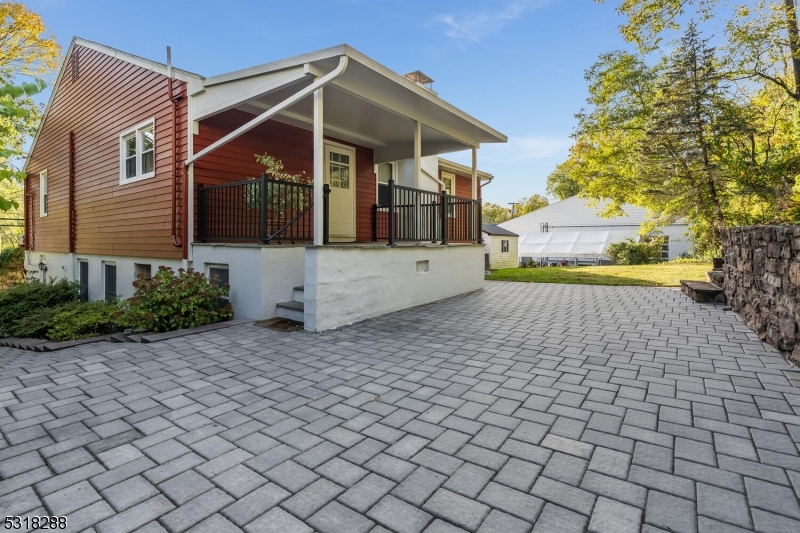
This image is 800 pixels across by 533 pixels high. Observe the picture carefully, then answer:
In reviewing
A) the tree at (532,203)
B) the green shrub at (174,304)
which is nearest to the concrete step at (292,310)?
the green shrub at (174,304)

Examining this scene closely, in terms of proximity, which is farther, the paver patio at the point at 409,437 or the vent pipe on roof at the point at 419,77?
the vent pipe on roof at the point at 419,77

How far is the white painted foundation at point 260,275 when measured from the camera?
5395 millimetres

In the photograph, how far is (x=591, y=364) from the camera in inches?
136

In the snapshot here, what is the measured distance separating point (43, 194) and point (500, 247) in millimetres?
19174

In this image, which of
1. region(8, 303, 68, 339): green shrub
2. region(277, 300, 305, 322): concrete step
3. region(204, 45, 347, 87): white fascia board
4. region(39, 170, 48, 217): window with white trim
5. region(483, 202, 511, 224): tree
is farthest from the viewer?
region(483, 202, 511, 224): tree

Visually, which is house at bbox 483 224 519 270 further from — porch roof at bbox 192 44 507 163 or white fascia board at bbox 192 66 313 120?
white fascia board at bbox 192 66 313 120

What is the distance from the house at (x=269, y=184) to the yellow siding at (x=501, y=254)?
1237cm

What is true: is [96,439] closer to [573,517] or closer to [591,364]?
[573,517]

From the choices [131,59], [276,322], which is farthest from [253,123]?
[131,59]

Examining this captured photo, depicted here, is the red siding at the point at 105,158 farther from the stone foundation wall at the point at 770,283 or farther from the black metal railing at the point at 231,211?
the stone foundation wall at the point at 770,283

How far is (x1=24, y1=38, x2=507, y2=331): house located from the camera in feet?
17.1

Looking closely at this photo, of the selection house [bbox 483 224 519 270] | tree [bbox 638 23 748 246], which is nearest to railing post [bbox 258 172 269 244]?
tree [bbox 638 23 748 246]

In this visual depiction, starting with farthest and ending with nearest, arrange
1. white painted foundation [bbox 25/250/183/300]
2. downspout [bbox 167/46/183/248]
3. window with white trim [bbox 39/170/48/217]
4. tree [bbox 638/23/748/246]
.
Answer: window with white trim [bbox 39/170/48/217] → tree [bbox 638/23/748/246] → white painted foundation [bbox 25/250/183/300] → downspout [bbox 167/46/183/248]

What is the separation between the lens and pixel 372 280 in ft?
18.4
